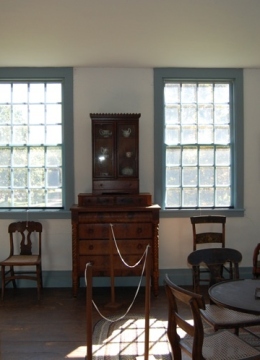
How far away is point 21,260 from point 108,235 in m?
1.25

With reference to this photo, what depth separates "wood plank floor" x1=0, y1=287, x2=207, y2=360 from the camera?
457cm

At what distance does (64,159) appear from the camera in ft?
22.9

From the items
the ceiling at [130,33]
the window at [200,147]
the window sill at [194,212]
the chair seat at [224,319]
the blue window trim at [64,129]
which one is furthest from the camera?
the window at [200,147]

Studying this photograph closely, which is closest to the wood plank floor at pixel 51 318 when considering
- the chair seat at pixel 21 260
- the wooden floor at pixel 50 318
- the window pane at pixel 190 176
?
the wooden floor at pixel 50 318

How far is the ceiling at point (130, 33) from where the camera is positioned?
4.49 m

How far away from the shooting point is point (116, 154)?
262 inches

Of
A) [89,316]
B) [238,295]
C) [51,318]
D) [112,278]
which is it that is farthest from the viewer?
[112,278]

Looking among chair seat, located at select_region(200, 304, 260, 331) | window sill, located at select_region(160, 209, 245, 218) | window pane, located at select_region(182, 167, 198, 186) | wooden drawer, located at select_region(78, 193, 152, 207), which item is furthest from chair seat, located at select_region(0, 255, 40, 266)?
chair seat, located at select_region(200, 304, 260, 331)

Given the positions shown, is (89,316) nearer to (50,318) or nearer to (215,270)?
(215,270)

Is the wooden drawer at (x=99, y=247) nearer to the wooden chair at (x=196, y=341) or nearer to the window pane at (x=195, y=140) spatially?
the window pane at (x=195, y=140)

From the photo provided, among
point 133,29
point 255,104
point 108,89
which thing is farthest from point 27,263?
point 255,104

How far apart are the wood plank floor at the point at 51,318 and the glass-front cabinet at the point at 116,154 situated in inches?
61.2

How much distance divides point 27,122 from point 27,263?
7.22ft

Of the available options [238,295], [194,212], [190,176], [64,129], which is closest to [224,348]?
[238,295]
